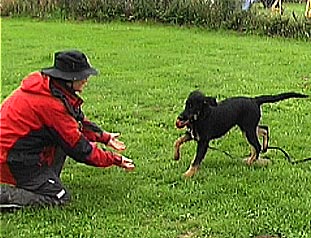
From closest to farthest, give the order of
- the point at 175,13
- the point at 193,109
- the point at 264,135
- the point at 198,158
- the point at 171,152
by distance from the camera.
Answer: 1. the point at 193,109
2. the point at 198,158
3. the point at 264,135
4. the point at 171,152
5. the point at 175,13

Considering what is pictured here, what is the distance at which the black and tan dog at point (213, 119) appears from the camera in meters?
6.18

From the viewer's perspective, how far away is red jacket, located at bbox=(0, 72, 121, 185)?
5559mm

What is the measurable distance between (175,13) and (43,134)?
12.7 m

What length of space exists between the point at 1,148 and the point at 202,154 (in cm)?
176

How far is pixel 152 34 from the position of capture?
1648 centimetres

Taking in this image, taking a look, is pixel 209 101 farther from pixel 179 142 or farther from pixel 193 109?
pixel 179 142

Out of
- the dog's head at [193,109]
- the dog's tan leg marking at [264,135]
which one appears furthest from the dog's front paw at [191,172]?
the dog's tan leg marking at [264,135]

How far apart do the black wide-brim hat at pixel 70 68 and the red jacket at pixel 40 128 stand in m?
0.12

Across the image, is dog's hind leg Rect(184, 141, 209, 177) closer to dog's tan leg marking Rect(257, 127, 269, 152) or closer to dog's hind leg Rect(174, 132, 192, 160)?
dog's hind leg Rect(174, 132, 192, 160)

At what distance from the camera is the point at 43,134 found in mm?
5660

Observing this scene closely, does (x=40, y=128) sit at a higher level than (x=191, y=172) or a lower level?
higher

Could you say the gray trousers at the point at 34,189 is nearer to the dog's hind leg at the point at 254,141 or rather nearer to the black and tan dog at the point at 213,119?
the black and tan dog at the point at 213,119

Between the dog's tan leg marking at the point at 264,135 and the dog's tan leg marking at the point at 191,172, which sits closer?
the dog's tan leg marking at the point at 191,172

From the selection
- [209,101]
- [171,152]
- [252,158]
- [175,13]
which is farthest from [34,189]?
[175,13]
